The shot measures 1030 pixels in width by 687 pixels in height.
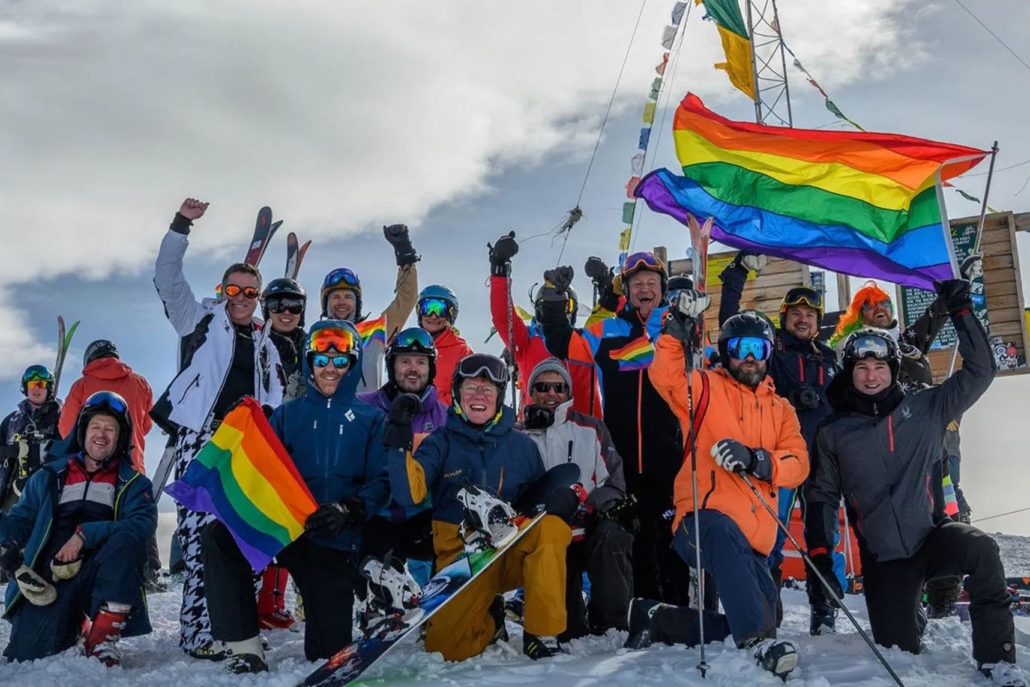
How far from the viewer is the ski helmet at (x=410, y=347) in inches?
245

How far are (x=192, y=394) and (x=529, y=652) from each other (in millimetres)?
2752

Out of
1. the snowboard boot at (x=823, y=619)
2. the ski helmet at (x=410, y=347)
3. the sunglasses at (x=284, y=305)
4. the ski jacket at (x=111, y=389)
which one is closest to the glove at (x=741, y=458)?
the snowboard boot at (x=823, y=619)

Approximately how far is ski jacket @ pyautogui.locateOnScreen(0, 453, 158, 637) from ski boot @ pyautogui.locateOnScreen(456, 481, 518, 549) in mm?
2187

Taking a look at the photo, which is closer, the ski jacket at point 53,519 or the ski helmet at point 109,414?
the ski jacket at point 53,519

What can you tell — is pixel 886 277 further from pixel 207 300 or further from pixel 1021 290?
pixel 1021 290

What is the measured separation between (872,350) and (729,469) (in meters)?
1.38

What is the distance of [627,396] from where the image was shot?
6570 mm

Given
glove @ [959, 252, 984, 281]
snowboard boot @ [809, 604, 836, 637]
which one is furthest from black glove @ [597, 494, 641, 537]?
glove @ [959, 252, 984, 281]

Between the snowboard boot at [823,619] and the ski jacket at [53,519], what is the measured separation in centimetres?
425

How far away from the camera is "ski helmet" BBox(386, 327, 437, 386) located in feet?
20.4

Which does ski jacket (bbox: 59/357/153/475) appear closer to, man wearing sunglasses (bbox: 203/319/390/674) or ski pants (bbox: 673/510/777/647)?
man wearing sunglasses (bbox: 203/319/390/674)

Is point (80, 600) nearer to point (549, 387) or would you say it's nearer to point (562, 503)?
point (562, 503)

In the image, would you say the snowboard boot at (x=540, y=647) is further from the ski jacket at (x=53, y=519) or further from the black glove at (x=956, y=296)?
the black glove at (x=956, y=296)

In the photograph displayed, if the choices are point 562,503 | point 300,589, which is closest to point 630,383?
point 562,503
